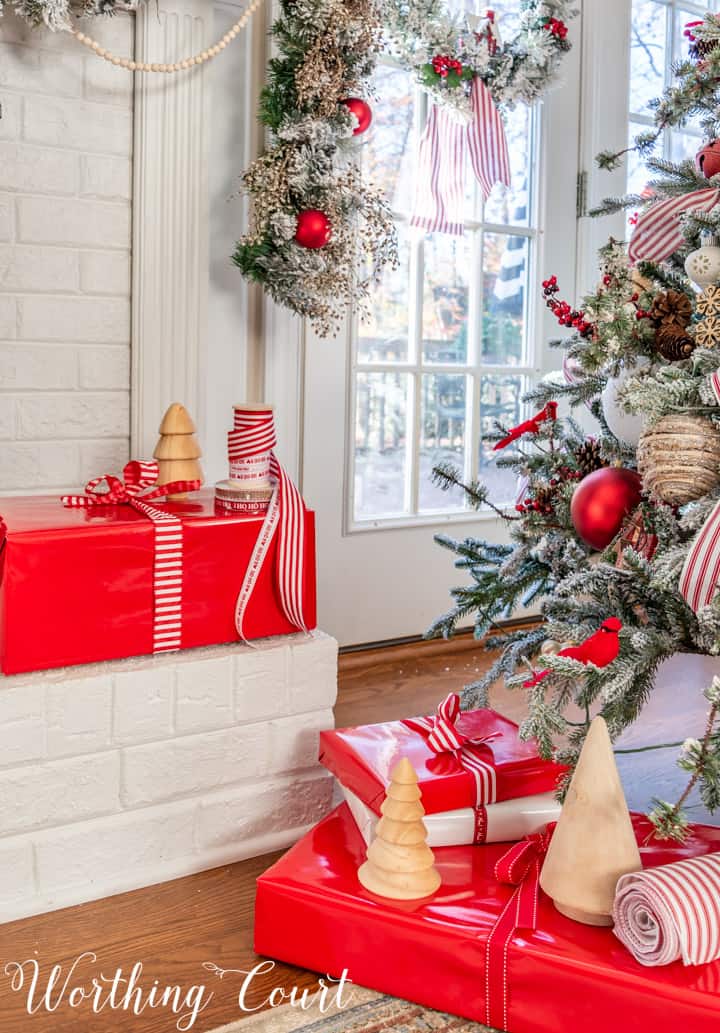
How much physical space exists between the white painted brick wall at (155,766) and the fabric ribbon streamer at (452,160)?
1165 millimetres

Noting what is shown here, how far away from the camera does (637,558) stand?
1334 millimetres

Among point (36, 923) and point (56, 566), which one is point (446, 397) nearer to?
point (56, 566)

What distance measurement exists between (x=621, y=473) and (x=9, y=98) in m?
1.15

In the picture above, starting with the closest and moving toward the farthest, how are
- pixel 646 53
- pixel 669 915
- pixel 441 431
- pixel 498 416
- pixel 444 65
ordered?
pixel 669 915, pixel 444 65, pixel 441 431, pixel 498 416, pixel 646 53

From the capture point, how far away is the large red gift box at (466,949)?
93 cm

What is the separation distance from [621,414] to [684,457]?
0.90 feet

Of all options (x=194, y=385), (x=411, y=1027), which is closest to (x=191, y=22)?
(x=194, y=385)

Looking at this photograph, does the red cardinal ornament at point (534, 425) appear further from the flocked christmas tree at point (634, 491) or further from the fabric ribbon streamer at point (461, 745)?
the fabric ribbon streamer at point (461, 745)

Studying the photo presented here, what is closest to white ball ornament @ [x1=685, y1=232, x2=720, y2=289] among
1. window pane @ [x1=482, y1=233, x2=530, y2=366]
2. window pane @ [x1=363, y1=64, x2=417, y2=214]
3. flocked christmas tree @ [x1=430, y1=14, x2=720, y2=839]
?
flocked christmas tree @ [x1=430, y1=14, x2=720, y2=839]

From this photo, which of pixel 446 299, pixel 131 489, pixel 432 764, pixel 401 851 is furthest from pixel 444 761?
pixel 446 299

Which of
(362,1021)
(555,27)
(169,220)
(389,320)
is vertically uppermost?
(555,27)

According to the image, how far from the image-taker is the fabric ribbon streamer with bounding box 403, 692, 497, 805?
48.4 inches

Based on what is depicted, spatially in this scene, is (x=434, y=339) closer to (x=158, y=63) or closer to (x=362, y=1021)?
(x=158, y=63)

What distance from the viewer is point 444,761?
1.26m
